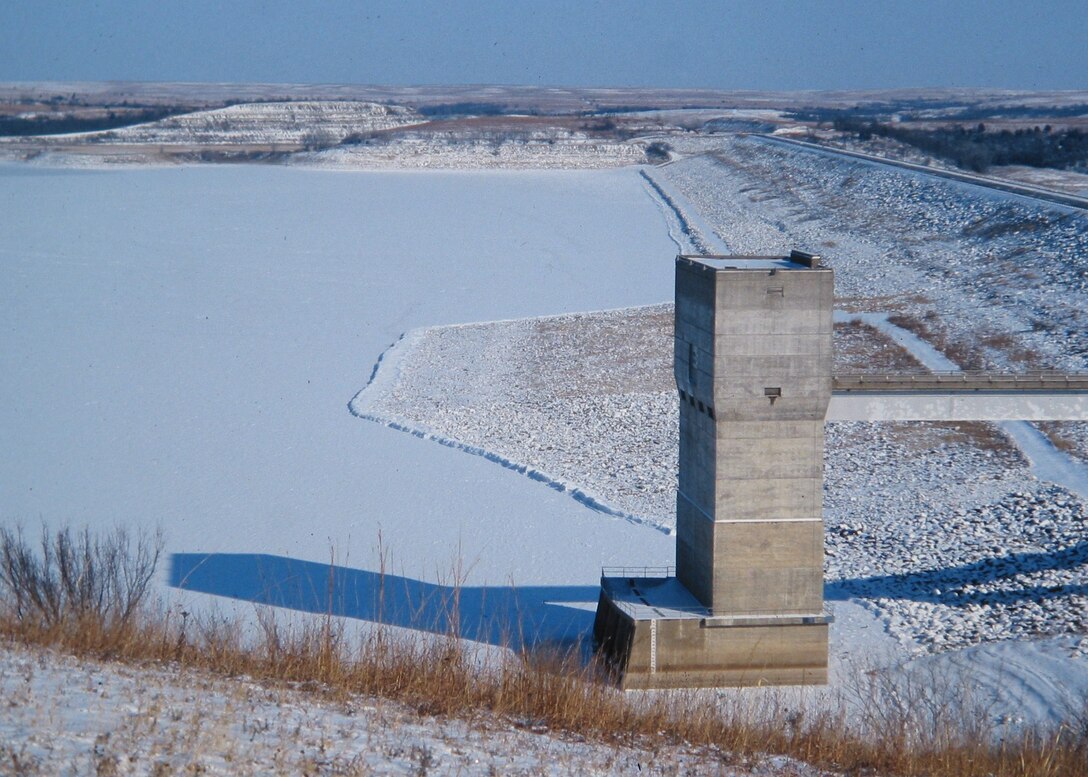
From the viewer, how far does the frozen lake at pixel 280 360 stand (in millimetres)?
17047

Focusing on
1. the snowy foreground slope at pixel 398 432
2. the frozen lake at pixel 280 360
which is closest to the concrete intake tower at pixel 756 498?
the snowy foreground slope at pixel 398 432

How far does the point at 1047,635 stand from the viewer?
Result: 13.6m

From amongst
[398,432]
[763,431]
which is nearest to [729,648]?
[763,431]

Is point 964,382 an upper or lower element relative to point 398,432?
upper

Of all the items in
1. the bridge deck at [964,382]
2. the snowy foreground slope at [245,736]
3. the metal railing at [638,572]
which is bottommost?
the metal railing at [638,572]

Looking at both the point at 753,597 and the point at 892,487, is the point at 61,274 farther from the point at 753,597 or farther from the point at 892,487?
the point at 753,597

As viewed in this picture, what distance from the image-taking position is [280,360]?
2802 centimetres

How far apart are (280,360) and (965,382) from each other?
17598mm

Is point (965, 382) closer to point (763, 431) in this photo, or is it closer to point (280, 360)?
point (763, 431)

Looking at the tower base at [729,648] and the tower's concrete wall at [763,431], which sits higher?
the tower's concrete wall at [763,431]

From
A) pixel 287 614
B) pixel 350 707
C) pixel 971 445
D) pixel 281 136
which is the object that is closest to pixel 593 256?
pixel 971 445

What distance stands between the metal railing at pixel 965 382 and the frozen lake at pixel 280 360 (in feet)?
13.1

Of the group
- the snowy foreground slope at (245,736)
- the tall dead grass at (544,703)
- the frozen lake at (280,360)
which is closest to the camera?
the snowy foreground slope at (245,736)

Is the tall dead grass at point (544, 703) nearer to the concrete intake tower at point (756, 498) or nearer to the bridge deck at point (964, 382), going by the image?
the concrete intake tower at point (756, 498)
